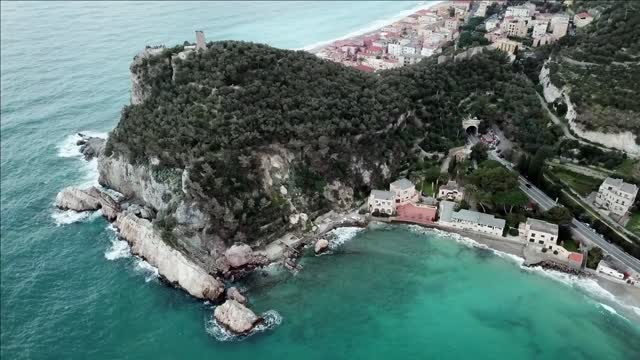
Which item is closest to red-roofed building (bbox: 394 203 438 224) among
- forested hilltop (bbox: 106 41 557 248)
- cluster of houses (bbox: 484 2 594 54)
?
forested hilltop (bbox: 106 41 557 248)

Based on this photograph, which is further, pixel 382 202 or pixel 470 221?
pixel 382 202

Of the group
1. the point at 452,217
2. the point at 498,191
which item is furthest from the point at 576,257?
the point at 452,217

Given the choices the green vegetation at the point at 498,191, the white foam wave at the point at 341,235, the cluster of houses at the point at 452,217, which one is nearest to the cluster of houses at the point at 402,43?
the cluster of houses at the point at 452,217

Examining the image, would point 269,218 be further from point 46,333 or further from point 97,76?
point 97,76

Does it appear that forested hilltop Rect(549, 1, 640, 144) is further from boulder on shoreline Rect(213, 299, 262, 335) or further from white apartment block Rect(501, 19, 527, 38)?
boulder on shoreline Rect(213, 299, 262, 335)

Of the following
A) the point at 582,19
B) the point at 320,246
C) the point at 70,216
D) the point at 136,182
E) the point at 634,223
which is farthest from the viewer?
the point at 582,19

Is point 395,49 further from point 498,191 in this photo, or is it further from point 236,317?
point 236,317

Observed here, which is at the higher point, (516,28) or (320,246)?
(516,28)

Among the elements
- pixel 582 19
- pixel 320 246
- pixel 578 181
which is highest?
pixel 582 19
